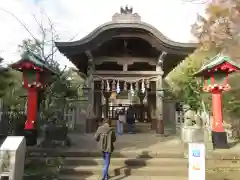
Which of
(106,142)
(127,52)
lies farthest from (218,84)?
(127,52)

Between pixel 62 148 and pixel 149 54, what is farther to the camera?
pixel 149 54

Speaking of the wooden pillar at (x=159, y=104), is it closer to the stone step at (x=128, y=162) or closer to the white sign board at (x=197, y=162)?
the stone step at (x=128, y=162)

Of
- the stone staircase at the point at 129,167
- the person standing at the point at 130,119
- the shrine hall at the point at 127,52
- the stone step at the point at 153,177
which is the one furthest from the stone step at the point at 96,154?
the person standing at the point at 130,119

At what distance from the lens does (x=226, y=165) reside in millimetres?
8047

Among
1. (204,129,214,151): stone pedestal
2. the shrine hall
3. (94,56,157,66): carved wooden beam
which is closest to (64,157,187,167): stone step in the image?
(204,129,214,151): stone pedestal

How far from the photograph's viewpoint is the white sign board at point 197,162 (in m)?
5.72

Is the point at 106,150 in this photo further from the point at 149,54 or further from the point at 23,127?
the point at 149,54

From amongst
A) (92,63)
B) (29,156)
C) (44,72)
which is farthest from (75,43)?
(29,156)

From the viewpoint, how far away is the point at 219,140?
9477mm

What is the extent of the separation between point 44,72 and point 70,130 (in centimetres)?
619

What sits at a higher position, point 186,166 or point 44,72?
point 44,72

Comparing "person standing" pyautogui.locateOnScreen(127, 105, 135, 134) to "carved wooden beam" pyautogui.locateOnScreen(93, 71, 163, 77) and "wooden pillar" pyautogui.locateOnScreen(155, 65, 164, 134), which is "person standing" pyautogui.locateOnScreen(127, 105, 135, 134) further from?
"carved wooden beam" pyautogui.locateOnScreen(93, 71, 163, 77)

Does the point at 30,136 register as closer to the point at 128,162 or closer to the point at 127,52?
the point at 128,162

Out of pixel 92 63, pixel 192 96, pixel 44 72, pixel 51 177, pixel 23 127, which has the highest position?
pixel 92 63
